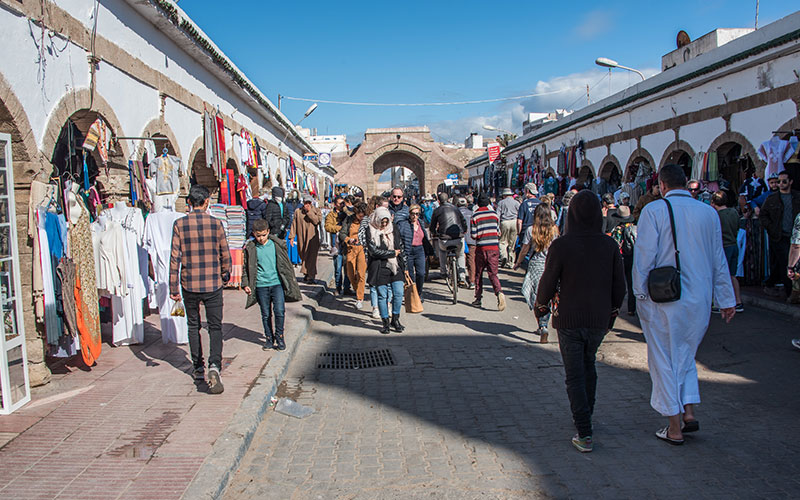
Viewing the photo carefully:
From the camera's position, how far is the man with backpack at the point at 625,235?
794 centimetres

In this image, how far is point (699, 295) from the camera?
160 inches

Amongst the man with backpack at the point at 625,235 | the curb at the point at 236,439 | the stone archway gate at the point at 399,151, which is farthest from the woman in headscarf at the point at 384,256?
the stone archway gate at the point at 399,151

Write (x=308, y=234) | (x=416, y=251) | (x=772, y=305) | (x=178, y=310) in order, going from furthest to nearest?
(x=308, y=234) < (x=416, y=251) < (x=772, y=305) < (x=178, y=310)

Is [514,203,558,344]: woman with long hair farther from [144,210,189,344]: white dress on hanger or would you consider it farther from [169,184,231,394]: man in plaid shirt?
[144,210,189,344]: white dress on hanger

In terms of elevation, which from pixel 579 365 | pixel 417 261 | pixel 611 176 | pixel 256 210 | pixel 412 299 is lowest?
pixel 412 299

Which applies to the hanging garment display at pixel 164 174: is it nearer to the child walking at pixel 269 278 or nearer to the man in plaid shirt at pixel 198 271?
the child walking at pixel 269 278

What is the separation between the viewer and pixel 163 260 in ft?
22.5

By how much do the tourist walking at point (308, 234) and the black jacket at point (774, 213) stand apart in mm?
7614

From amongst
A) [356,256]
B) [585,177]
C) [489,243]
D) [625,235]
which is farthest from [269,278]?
[585,177]

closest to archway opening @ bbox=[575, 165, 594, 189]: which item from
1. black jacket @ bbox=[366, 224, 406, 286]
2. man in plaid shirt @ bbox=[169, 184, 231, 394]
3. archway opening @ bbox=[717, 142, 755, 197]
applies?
archway opening @ bbox=[717, 142, 755, 197]

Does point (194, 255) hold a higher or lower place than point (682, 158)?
lower

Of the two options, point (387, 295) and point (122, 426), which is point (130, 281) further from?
point (387, 295)

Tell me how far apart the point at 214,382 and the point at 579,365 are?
309 centimetres

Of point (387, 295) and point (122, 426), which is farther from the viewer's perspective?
point (387, 295)
